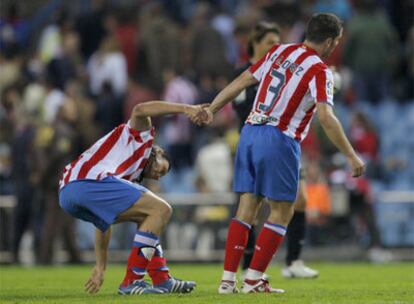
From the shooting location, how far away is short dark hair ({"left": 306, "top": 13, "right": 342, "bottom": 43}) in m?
10.7

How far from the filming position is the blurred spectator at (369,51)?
2219 cm

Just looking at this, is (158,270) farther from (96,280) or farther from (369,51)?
(369,51)

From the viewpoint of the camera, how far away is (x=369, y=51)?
874 inches

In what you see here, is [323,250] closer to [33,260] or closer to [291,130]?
[33,260]

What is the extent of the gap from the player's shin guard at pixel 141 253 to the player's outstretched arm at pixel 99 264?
1.27ft

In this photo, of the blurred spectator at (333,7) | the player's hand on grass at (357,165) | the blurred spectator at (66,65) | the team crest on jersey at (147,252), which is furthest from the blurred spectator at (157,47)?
the player's hand on grass at (357,165)

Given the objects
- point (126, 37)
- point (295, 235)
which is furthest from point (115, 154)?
point (126, 37)

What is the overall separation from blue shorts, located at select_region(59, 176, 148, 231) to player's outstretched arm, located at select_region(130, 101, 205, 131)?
51 cm

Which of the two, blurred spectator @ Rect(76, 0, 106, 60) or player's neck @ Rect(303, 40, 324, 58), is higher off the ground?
blurred spectator @ Rect(76, 0, 106, 60)

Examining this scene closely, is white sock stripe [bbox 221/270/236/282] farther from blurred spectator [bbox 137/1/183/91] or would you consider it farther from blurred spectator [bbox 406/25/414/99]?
blurred spectator [bbox 406/25/414/99]

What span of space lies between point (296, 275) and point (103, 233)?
128 inches

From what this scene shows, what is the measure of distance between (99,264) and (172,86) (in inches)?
449

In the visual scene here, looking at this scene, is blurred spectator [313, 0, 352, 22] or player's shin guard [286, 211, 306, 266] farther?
blurred spectator [313, 0, 352, 22]

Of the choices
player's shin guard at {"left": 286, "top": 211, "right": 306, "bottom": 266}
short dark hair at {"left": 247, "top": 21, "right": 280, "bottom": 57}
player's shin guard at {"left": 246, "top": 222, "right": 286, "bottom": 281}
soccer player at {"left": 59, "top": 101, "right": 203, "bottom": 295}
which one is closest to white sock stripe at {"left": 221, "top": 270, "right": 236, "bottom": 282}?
player's shin guard at {"left": 246, "top": 222, "right": 286, "bottom": 281}
